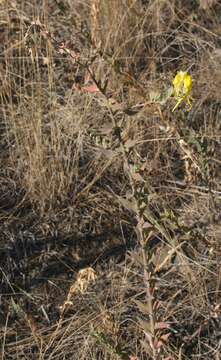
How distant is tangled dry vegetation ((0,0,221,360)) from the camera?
74.0 inches

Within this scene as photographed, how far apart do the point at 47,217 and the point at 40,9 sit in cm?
118

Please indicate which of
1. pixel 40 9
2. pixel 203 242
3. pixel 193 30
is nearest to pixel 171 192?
pixel 203 242

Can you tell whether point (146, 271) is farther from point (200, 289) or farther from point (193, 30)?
point (193, 30)

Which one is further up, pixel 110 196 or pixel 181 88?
pixel 181 88

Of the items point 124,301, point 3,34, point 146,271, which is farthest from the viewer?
point 3,34

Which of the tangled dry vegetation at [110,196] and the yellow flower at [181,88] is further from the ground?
the yellow flower at [181,88]

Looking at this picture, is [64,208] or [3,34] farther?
[3,34]

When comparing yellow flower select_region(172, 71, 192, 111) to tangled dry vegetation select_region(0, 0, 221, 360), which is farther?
tangled dry vegetation select_region(0, 0, 221, 360)

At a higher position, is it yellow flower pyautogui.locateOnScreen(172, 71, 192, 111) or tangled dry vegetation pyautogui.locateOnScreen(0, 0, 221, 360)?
yellow flower pyautogui.locateOnScreen(172, 71, 192, 111)

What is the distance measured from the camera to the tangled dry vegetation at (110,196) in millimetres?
1879

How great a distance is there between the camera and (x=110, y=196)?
7.68 feet

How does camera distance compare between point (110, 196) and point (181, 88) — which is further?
point (110, 196)

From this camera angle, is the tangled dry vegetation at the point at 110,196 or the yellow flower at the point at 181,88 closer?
the yellow flower at the point at 181,88

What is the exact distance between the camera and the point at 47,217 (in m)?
2.29
